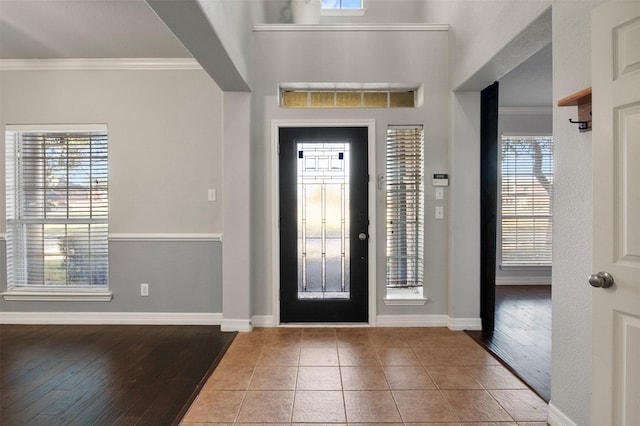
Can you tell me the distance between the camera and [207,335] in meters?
3.36

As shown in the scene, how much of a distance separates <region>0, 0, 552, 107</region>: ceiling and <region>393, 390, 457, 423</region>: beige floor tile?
314cm

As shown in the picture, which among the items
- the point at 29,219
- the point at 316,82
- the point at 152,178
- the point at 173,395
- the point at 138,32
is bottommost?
the point at 173,395

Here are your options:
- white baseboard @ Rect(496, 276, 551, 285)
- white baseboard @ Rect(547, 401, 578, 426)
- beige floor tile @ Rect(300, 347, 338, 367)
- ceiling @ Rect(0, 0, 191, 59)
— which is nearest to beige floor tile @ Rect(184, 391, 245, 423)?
beige floor tile @ Rect(300, 347, 338, 367)

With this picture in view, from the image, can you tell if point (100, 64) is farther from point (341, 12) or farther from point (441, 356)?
point (441, 356)

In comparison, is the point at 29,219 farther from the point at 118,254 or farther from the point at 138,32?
the point at 138,32

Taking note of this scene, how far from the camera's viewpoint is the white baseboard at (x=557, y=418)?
6.19 ft

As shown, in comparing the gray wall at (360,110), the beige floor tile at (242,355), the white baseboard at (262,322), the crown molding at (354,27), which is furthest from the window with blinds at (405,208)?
the beige floor tile at (242,355)

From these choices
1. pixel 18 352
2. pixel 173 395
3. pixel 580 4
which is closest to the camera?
pixel 580 4

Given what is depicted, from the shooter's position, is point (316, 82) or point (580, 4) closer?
point (580, 4)

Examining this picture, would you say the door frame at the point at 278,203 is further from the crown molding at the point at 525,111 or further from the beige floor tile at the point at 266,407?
the crown molding at the point at 525,111

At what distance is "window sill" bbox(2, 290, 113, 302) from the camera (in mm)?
3666

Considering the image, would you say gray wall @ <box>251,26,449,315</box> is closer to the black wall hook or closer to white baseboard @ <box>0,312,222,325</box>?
white baseboard @ <box>0,312,222,325</box>

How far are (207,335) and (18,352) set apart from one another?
152cm

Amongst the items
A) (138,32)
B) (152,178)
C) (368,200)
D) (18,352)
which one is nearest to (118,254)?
(152,178)
